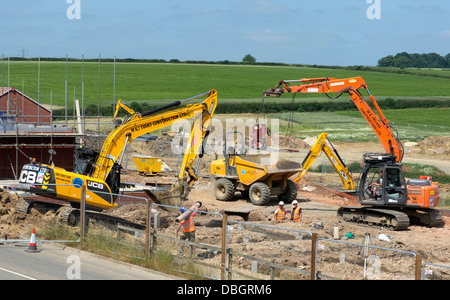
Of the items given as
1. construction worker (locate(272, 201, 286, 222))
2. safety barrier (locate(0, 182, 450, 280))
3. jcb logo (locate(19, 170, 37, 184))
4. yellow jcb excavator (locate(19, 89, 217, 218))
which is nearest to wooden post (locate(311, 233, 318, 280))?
safety barrier (locate(0, 182, 450, 280))

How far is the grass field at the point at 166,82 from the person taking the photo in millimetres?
86125

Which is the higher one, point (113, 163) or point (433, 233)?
point (113, 163)

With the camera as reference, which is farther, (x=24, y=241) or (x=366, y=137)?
(x=366, y=137)

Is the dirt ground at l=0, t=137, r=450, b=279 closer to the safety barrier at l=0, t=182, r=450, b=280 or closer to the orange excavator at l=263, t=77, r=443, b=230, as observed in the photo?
the safety barrier at l=0, t=182, r=450, b=280

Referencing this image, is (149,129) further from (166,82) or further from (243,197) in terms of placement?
(166,82)

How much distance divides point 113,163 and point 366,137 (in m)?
39.5

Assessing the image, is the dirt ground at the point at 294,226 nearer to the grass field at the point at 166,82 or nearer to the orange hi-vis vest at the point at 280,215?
the orange hi-vis vest at the point at 280,215

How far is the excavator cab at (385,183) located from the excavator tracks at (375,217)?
40cm

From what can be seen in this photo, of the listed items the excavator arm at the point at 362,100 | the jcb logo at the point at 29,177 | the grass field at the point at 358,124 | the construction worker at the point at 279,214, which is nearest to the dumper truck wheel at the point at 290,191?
the excavator arm at the point at 362,100

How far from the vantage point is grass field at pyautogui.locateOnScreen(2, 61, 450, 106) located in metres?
86.1
